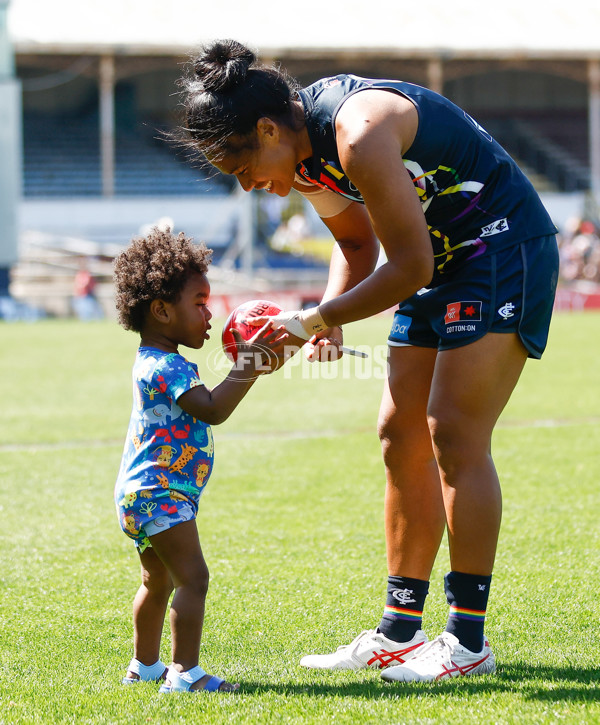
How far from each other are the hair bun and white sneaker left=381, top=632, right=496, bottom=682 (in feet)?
5.52

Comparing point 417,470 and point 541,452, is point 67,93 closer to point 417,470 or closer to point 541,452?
point 541,452

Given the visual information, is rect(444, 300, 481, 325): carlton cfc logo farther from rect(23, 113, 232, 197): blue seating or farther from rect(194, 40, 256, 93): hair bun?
rect(23, 113, 232, 197): blue seating

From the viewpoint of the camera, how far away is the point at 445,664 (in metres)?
2.89

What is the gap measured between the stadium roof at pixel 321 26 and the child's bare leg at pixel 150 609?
28387 millimetres

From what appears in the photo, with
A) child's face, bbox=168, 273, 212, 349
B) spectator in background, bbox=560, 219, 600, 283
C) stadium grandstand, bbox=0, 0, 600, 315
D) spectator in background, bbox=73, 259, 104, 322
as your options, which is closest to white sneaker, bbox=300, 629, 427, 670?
child's face, bbox=168, 273, 212, 349

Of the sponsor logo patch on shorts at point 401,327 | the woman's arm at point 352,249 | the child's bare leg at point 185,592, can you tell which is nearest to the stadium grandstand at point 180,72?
the woman's arm at point 352,249

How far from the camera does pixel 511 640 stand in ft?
10.5

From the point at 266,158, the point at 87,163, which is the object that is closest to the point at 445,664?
the point at 266,158

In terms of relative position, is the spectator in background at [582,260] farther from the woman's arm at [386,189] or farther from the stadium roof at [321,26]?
the woman's arm at [386,189]

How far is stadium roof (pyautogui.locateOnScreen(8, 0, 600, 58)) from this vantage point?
3034 centimetres

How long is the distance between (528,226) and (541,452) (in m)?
4.03

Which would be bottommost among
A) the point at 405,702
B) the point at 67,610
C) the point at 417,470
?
the point at 67,610

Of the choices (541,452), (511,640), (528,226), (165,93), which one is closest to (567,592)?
(511,640)

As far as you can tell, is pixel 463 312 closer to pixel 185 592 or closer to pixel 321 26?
pixel 185 592
